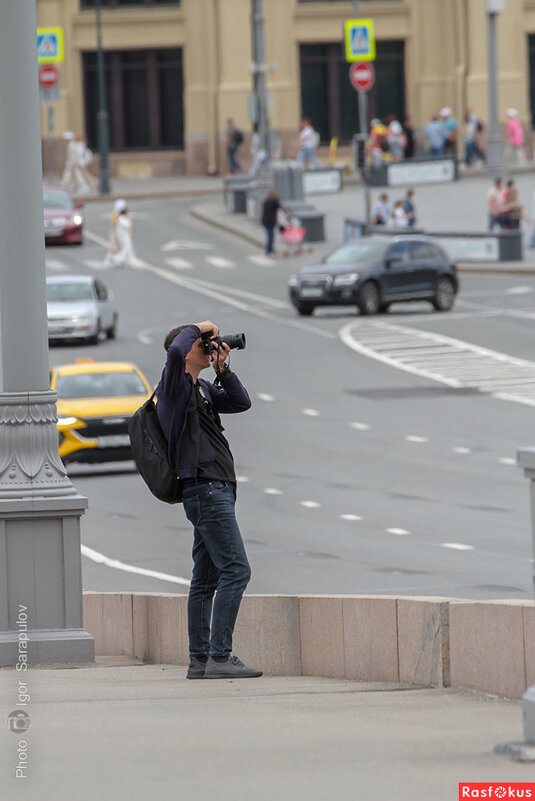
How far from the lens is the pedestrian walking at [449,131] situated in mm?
63875

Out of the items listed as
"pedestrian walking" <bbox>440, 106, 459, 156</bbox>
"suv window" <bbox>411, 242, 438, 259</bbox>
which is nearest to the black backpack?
"suv window" <bbox>411, 242, 438, 259</bbox>

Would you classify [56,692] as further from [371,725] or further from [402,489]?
[402,489]

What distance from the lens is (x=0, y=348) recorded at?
9.30 metres

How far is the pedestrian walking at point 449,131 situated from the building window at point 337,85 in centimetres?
483

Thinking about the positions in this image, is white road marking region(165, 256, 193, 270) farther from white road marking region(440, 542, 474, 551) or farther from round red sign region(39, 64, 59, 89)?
white road marking region(440, 542, 474, 551)

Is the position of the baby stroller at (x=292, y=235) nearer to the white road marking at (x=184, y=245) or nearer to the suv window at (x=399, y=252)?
the white road marking at (x=184, y=245)

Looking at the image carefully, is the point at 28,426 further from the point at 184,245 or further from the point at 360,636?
the point at 184,245

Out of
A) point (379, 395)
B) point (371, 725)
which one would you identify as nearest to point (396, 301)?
point (379, 395)

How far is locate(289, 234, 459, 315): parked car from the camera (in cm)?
3666

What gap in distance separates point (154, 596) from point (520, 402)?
17.7 m

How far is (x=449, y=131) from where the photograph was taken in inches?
2525

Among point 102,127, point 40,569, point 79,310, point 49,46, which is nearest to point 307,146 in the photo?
point 102,127

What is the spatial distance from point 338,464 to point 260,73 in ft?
93.6

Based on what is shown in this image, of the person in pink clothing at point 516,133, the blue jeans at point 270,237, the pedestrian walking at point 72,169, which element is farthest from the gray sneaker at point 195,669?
the person in pink clothing at point 516,133
